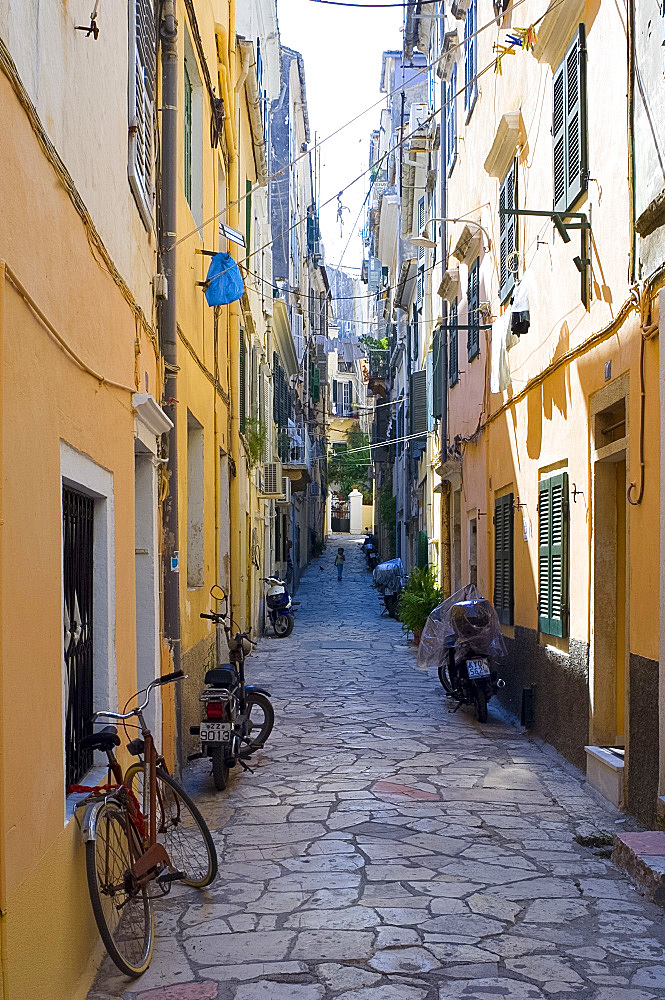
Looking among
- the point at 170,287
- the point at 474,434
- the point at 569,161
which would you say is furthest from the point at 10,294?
the point at 474,434

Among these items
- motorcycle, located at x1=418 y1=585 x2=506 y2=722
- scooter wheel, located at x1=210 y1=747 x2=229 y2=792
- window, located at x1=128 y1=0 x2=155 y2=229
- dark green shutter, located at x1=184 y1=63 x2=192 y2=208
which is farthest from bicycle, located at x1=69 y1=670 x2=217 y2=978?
motorcycle, located at x1=418 y1=585 x2=506 y2=722

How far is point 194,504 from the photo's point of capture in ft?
36.6

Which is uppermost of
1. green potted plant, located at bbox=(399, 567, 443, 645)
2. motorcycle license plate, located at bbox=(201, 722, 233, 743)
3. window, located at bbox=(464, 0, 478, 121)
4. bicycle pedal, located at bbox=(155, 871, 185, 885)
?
window, located at bbox=(464, 0, 478, 121)

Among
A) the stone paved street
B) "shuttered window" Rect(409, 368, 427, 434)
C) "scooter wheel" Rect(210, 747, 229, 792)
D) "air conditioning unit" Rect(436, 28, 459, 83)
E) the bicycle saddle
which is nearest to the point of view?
the stone paved street

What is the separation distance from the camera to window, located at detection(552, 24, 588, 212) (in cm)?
867

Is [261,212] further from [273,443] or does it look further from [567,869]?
[567,869]

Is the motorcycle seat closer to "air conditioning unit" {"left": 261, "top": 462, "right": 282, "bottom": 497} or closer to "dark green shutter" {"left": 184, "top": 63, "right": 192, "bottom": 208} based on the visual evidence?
"dark green shutter" {"left": 184, "top": 63, "right": 192, "bottom": 208}

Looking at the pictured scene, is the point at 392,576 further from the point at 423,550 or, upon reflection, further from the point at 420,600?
the point at 420,600

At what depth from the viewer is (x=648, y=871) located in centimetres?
572

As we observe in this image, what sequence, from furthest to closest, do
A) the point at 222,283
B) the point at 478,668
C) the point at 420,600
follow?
the point at 420,600 → the point at 478,668 → the point at 222,283

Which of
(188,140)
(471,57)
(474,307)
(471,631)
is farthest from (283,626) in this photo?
(188,140)

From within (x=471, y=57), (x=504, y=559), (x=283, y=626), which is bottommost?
(x=283, y=626)

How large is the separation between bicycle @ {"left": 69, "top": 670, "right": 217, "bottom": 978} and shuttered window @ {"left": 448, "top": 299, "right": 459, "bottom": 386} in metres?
12.8

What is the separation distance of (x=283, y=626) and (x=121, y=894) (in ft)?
57.9
